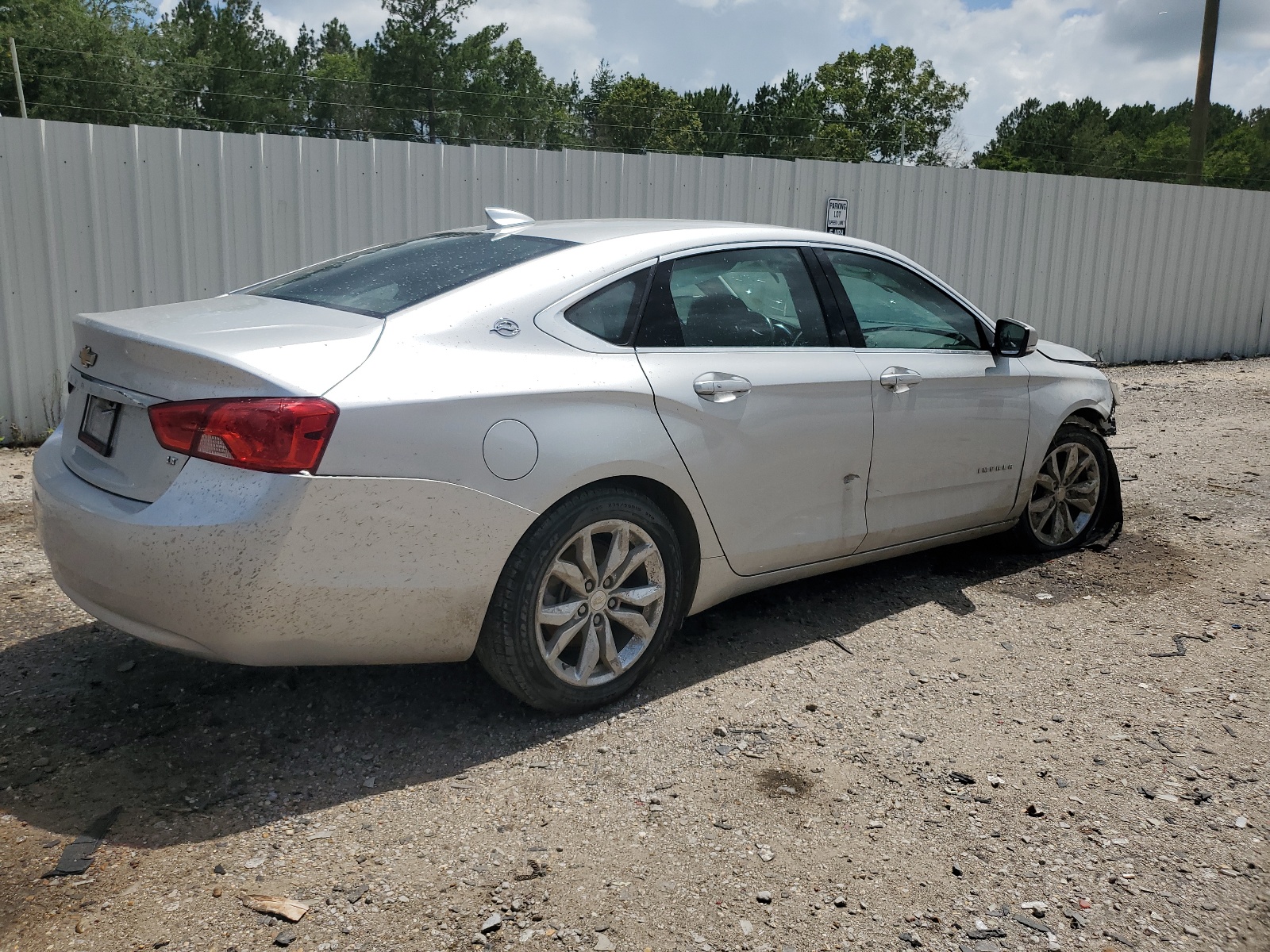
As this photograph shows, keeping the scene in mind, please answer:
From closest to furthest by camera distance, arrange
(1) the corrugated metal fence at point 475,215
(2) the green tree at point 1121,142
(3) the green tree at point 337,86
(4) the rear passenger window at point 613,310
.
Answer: (4) the rear passenger window at point 613,310 < (1) the corrugated metal fence at point 475,215 < (3) the green tree at point 337,86 < (2) the green tree at point 1121,142

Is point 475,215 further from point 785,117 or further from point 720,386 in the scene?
point 785,117

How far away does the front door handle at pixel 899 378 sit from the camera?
14.1ft

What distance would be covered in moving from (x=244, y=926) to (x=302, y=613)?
82cm

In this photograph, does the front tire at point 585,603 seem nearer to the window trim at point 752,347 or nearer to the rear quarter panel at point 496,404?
the rear quarter panel at point 496,404

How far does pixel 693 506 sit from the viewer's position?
3680 millimetres

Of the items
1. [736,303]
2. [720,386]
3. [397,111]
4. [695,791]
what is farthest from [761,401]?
[397,111]

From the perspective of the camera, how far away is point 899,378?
4.35 meters

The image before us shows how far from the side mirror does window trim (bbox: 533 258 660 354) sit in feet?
6.78

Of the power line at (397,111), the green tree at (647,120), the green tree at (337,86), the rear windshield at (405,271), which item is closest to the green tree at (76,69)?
the power line at (397,111)

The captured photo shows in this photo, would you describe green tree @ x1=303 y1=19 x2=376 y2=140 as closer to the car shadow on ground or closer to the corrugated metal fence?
the corrugated metal fence

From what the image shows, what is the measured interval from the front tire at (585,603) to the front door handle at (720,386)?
45 cm

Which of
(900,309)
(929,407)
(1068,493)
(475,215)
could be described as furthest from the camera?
(475,215)

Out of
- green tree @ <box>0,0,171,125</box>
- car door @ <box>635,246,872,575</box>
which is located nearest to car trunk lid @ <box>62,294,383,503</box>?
Result: car door @ <box>635,246,872,575</box>

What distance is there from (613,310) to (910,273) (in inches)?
68.2
